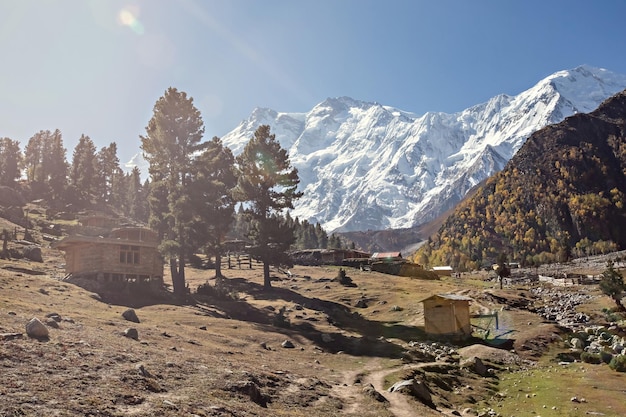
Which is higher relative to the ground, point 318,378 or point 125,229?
point 125,229

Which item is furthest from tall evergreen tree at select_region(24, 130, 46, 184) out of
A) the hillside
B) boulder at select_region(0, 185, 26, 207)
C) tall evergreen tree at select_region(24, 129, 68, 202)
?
the hillside

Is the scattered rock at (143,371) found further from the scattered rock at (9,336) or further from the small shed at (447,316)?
the small shed at (447,316)

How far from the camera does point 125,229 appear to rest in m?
65.3

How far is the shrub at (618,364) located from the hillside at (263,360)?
106cm

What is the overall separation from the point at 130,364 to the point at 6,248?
159 feet

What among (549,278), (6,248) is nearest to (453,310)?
(6,248)

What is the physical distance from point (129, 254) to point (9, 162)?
9289 centimetres

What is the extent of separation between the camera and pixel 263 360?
2438 cm

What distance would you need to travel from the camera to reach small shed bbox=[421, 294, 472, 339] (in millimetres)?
40344

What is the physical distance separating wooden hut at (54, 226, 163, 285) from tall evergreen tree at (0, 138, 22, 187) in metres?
87.7

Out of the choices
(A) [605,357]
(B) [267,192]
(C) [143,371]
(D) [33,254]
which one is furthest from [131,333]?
(D) [33,254]

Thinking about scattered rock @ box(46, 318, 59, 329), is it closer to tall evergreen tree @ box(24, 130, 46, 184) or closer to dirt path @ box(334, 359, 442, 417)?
dirt path @ box(334, 359, 442, 417)

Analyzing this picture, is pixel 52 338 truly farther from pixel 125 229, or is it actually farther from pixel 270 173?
pixel 125 229

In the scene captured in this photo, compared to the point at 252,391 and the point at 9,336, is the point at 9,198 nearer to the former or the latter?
the point at 9,336
